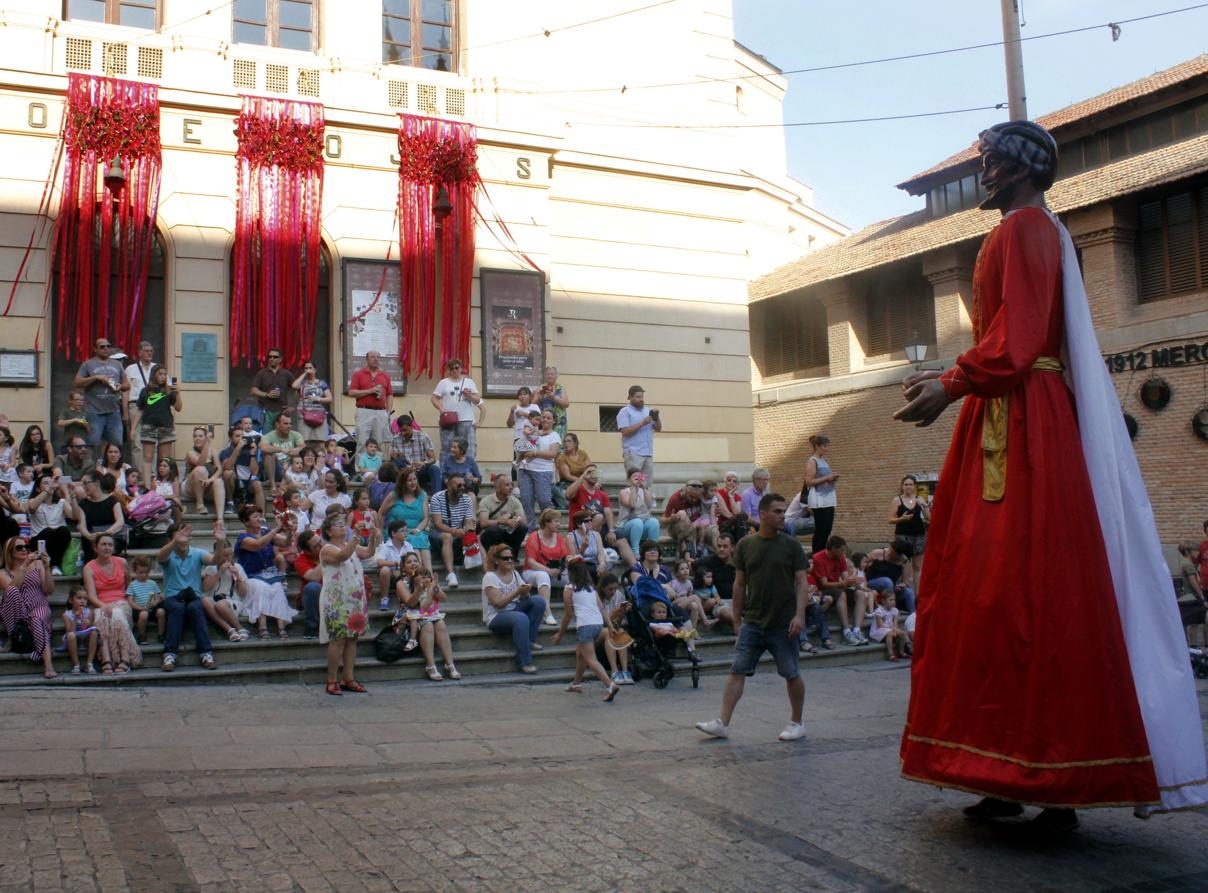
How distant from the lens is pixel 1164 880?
4.40 m

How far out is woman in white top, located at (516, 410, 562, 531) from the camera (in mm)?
14750

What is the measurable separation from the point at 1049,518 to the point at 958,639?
621 mm

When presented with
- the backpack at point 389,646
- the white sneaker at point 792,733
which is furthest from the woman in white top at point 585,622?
the white sneaker at point 792,733

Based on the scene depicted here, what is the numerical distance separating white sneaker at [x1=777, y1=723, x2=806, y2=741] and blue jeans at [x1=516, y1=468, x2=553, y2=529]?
7.08 m

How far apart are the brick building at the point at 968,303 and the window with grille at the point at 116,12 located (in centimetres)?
1421

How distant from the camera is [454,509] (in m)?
13.6

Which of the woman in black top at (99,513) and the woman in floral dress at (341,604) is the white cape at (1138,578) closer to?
the woman in floral dress at (341,604)

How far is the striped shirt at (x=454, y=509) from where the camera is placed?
534 inches

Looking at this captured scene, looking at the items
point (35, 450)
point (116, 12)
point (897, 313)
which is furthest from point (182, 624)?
point (897, 313)

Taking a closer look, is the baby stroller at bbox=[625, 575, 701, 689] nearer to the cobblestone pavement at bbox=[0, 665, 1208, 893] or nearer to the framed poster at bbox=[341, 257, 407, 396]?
the cobblestone pavement at bbox=[0, 665, 1208, 893]

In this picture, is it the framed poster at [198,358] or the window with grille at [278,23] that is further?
the window with grille at [278,23]

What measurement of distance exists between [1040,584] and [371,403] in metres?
12.5

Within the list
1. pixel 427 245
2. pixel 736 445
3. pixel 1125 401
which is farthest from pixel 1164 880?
pixel 1125 401

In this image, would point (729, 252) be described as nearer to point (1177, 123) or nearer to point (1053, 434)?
point (1177, 123)
